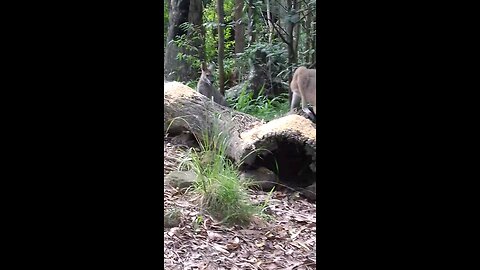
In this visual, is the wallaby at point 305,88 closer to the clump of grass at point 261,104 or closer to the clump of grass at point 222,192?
the clump of grass at point 261,104

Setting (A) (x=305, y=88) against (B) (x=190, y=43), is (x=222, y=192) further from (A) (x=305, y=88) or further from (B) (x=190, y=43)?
(B) (x=190, y=43)

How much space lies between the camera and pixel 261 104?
18.5 feet

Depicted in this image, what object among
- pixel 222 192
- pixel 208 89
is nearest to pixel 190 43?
pixel 208 89

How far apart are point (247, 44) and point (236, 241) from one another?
4.39m

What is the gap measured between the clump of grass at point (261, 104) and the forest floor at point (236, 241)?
1.89 metres

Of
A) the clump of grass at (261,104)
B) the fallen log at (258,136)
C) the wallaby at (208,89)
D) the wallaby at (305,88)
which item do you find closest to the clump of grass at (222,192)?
the fallen log at (258,136)

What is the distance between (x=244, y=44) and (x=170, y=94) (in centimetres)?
345

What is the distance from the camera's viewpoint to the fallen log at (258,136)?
3506mm

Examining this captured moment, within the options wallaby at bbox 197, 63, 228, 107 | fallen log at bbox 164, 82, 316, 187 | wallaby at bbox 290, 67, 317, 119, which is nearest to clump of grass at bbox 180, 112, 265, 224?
fallen log at bbox 164, 82, 316, 187

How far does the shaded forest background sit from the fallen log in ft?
6.86
